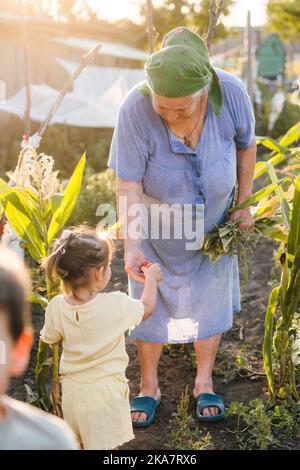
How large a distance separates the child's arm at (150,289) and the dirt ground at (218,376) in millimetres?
602

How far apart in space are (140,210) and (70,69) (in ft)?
31.2

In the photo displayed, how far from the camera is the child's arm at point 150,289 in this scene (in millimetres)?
2459

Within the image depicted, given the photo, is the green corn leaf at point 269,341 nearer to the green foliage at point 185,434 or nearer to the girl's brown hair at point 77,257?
the green foliage at point 185,434

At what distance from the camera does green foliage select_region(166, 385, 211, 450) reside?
266 cm

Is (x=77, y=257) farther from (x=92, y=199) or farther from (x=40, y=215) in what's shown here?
(x=92, y=199)

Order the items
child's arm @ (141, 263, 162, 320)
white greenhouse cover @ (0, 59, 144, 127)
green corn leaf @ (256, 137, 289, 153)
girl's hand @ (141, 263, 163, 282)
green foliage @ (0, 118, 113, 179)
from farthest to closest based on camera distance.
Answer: white greenhouse cover @ (0, 59, 144, 127)
green foliage @ (0, 118, 113, 179)
green corn leaf @ (256, 137, 289, 153)
girl's hand @ (141, 263, 163, 282)
child's arm @ (141, 263, 162, 320)

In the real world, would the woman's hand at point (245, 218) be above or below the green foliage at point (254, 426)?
above

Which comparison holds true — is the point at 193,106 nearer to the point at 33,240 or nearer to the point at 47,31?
the point at 33,240

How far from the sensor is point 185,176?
2793 mm

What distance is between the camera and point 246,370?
3.30m

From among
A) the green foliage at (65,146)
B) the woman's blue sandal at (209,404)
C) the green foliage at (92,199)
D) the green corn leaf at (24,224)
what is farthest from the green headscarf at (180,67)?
the green foliage at (65,146)

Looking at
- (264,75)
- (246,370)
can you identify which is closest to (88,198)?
(246,370)

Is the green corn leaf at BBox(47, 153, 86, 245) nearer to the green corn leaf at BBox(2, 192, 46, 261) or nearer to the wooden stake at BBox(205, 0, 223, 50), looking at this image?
the green corn leaf at BBox(2, 192, 46, 261)

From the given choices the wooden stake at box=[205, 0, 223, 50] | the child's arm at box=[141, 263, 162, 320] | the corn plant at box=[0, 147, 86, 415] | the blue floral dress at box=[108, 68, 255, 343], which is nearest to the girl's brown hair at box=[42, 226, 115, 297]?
the child's arm at box=[141, 263, 162, 320]
